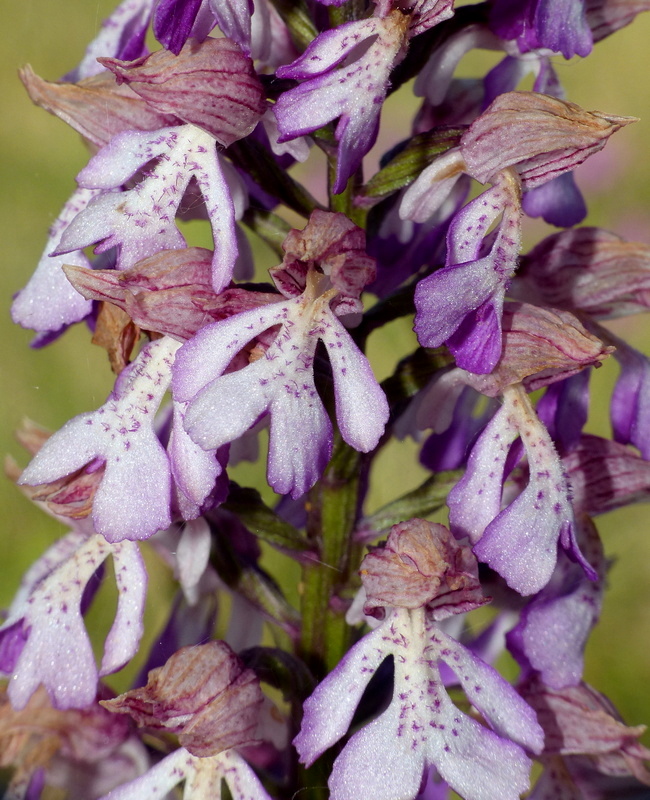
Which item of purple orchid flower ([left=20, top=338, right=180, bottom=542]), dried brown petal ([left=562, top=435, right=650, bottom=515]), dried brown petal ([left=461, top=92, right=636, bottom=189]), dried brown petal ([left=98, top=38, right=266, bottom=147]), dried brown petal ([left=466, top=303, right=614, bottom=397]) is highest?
dried brown petal ([left=98, top=38, right=266, bottom=147])

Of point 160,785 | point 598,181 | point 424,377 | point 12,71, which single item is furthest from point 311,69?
point 598,181

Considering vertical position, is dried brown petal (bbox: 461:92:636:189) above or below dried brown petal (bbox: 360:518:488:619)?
above

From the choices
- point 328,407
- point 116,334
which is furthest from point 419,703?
point 116,334

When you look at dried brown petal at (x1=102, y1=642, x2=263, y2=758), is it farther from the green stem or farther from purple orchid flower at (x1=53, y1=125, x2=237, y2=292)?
purple orchid flower at (x1=53, y1=125, x2=237, y2=292)

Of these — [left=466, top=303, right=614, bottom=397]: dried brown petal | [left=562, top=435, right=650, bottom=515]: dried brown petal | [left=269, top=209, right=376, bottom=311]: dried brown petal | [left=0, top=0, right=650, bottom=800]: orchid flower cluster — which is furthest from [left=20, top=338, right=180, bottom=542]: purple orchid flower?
[left=562, top=435, right=650, bottom=515]: dried brown petal

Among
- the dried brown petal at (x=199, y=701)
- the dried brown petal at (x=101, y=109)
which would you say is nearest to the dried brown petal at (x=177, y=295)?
the dried brown petal at (x=101, y=109)

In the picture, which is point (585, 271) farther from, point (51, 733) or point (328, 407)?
point (51, 733)

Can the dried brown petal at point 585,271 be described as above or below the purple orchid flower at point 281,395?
below

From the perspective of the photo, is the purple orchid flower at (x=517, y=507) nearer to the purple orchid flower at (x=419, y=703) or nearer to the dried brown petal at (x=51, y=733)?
the purple orchid flower at (x=419, y=703)
